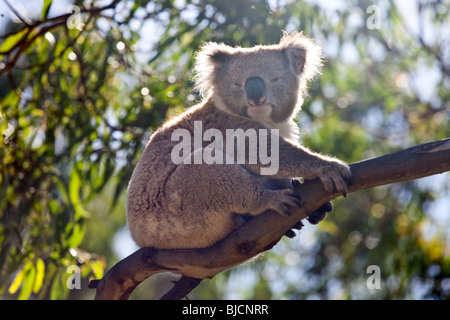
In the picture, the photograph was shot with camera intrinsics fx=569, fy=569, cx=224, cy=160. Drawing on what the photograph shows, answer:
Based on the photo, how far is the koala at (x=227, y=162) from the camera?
244 cm

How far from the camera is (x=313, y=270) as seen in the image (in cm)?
632

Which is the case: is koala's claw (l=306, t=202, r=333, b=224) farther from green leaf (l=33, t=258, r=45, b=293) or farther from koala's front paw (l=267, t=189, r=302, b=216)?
green leaf (l=33, t=258, r=45, b=293)

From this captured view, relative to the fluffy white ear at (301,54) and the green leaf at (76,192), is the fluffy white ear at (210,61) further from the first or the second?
the green leaf at (76,192)

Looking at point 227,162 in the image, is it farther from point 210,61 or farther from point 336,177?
point 210,61

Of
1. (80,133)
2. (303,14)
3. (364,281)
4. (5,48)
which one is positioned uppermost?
(303,14)

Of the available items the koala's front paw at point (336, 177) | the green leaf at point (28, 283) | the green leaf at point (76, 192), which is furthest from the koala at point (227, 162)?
the green leaf at point (28, 283)

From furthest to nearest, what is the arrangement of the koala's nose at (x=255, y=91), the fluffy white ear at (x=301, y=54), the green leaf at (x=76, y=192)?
the green leaf at (x=76, y=192) < the fluffy white ear at (x=301, y=54) < the koala's nose at (x=255, y=91)

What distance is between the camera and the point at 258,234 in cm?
224

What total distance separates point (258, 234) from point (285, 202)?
17 cm

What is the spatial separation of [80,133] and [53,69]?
0.57 meters

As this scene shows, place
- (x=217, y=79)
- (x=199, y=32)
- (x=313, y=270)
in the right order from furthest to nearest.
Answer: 1. (x=313, y=270)
2. (x=199, y=32)
3. (x=217, y=79)
